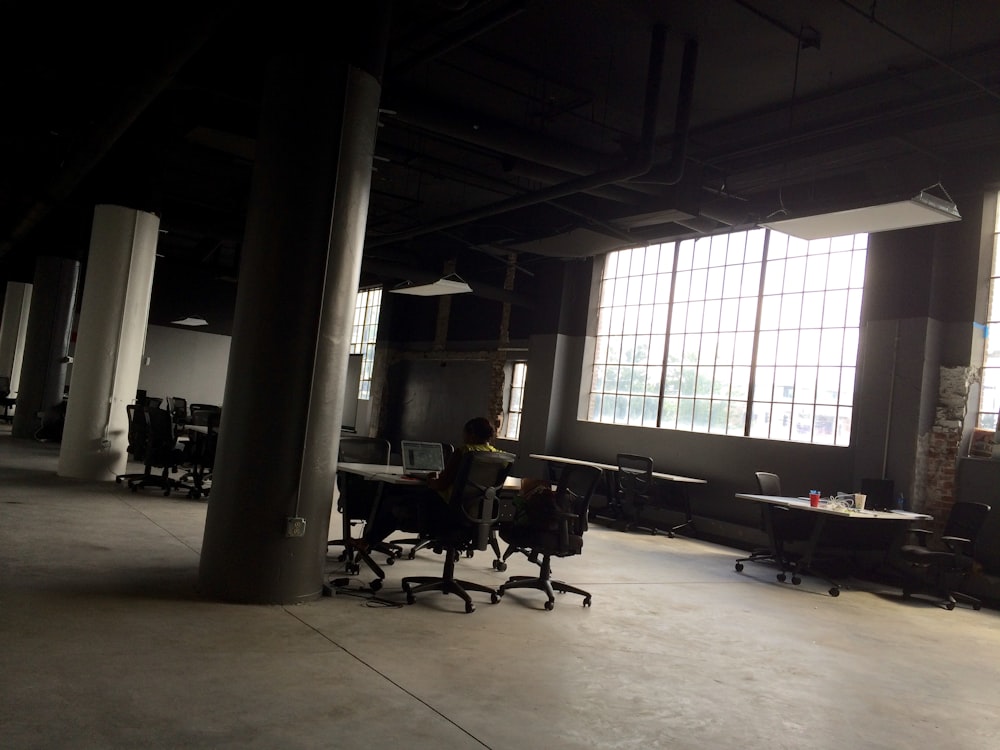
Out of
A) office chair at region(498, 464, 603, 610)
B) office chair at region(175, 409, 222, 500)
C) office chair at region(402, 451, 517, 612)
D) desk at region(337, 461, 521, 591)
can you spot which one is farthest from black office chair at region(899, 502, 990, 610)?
office chair at region(175, 409, 222, 500)

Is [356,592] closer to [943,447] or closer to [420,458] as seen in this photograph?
[420,458]

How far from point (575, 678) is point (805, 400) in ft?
23.4

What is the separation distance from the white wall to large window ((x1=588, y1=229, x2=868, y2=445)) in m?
10.3

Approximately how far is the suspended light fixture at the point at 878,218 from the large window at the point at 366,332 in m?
12.2

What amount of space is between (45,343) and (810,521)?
12.5 metres

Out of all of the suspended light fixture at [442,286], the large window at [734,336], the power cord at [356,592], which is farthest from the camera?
the suspended light fixture at [442,286]

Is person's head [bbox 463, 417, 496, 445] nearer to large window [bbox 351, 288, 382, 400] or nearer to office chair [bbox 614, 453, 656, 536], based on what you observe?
office chair [bbox 614, 453, 656, 536]

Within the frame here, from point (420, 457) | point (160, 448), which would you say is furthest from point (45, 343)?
point (420, 457)

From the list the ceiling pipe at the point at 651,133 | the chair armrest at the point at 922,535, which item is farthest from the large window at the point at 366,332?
the chair armrest at the point at 922,535

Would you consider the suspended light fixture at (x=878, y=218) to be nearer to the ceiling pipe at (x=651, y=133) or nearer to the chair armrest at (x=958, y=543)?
the ceiling pipe at (x=651, y=133)

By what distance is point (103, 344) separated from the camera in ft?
30.2

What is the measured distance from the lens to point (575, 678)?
3955mm

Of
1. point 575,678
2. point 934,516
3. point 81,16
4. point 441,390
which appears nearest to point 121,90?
point 81,16

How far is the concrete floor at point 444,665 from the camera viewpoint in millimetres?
3025
